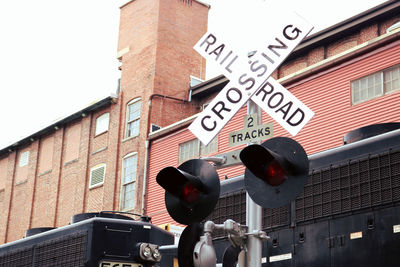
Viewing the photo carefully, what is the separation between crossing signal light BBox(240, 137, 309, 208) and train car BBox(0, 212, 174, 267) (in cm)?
645

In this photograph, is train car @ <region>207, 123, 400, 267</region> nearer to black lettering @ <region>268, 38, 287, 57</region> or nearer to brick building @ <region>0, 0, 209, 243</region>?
black lettering @ <region>268, 38, 287, 57</region>

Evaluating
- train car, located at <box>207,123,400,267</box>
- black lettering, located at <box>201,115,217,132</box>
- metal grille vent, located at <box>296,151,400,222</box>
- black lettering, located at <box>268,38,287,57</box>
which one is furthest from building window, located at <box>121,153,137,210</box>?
black lettering, located at <box>268,38,287,57</box>

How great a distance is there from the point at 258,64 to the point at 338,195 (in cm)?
412

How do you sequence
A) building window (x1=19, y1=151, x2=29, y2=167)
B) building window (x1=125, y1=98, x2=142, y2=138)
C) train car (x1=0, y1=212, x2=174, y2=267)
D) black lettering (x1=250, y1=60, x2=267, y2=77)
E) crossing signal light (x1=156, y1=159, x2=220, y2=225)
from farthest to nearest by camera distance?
building window (x1=19, y1=151, x2=29, y2=167) < building window (x1=125, y1=98, x2=142, y2=138) < train car (x1=0, y1=212, x2=174, y2=267) < black lettering (x1=250, y1=60, x2=267, y2=77) < crossing signal light (x1=156, y1=159, x2=220, y2=225)

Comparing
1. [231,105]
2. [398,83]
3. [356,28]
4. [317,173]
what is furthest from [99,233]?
[356,28]

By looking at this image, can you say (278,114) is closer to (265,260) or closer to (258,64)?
(258,64)

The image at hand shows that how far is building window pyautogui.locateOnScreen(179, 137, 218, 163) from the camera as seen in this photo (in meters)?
27.3

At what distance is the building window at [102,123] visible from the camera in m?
35.4

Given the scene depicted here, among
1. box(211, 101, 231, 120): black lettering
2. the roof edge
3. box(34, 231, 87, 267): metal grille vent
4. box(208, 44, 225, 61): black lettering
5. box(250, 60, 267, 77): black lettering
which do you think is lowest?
box(34, 231, 87, 267): metal grille vent

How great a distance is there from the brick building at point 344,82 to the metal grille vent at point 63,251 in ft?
23.9

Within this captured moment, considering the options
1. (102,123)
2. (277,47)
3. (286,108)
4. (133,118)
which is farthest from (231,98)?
(102,123)

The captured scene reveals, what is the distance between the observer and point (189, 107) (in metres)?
33.7

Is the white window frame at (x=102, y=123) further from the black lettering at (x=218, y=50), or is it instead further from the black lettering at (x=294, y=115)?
the black lettering at (x=294, y=115)

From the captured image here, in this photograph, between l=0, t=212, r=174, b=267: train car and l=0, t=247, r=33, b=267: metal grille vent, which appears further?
l=0, t=247, r=33, b=267: metal grille vent
